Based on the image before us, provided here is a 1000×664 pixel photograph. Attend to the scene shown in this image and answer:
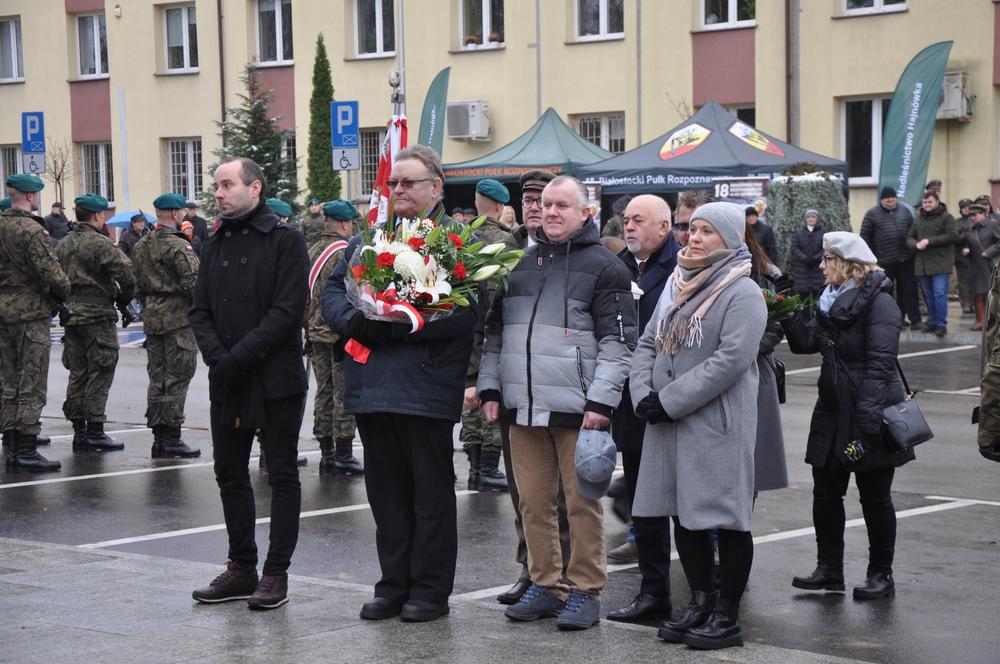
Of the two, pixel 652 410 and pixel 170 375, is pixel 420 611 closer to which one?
pixel 652 410

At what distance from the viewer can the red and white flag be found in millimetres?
7605

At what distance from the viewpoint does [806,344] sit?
304 inches

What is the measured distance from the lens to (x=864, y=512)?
7.72 metres

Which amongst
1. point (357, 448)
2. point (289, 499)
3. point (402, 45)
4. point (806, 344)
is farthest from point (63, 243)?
point (402, 45)

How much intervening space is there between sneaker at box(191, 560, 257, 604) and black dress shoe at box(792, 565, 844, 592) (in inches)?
107

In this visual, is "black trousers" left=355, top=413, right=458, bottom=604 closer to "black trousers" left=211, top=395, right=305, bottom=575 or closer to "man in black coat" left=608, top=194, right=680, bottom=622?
"black trousers" left=211, top=395, right=305, bottom=575

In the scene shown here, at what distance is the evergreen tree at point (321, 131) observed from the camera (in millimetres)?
35031

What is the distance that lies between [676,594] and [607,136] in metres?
25.7

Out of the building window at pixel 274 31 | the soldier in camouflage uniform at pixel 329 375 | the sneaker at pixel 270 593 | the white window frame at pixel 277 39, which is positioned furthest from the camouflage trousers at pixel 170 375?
the building window at pixel 274 31

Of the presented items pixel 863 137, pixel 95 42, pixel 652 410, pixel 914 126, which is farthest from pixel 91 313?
pixel 95 42

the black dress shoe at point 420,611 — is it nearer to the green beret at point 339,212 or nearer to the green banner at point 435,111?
the green beret at point 339,212

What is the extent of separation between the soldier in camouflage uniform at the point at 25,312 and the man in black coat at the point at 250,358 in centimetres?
519

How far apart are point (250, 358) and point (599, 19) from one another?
86.3 feet

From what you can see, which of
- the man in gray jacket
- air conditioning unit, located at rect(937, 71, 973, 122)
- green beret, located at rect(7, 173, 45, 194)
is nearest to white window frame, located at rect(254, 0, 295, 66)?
air conditioning unit, located at rect(937, 71, 973, 122)
